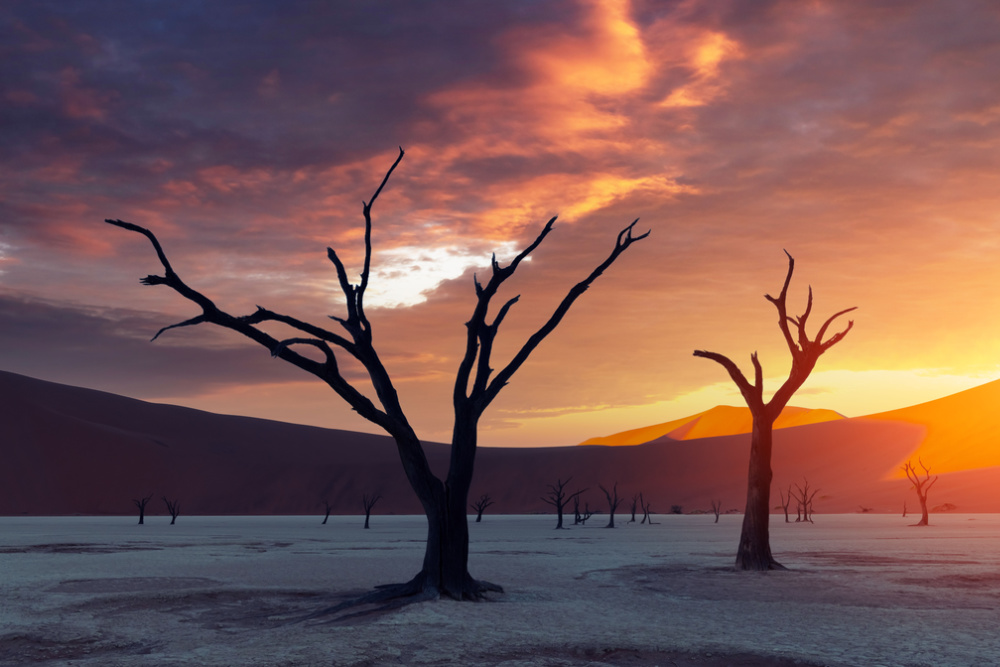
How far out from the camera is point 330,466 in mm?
143625

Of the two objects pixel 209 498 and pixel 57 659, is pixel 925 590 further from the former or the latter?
pixel 209 498

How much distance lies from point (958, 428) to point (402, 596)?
13418 cm

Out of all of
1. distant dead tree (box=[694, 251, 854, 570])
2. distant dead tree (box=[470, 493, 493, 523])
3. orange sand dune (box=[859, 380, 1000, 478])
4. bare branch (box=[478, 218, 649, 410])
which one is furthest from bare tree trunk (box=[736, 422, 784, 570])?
orange sand dune (box=[859, 380, 1000, 478])

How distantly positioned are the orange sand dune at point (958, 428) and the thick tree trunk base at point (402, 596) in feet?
341

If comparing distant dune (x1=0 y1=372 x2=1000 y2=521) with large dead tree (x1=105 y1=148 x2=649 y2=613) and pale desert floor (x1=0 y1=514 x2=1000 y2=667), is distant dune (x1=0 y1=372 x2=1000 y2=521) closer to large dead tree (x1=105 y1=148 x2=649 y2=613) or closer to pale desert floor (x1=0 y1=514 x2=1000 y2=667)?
pale desert floor (x1=0 y1=514 x2=1000 y2=667)

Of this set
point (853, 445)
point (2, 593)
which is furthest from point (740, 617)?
point (853, 445)

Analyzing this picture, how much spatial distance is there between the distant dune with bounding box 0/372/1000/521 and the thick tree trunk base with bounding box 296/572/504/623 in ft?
309

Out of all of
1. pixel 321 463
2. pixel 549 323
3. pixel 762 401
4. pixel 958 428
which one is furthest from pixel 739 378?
pixel 321 463

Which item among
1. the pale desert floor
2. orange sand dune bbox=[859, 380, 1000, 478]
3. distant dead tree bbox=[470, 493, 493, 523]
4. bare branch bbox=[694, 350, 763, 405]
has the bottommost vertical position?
the pale desert floor

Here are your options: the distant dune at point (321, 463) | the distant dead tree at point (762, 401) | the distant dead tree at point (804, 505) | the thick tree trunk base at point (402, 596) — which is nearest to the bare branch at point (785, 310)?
the distant dead tree at point (762, 401)

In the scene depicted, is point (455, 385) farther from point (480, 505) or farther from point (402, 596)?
point (480, 505)

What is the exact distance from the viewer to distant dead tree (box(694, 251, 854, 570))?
879 inches

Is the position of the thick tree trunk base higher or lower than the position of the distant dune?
lower

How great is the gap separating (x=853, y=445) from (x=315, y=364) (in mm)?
130639
